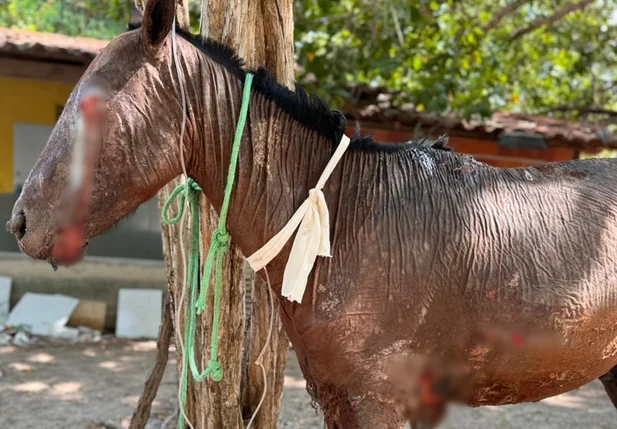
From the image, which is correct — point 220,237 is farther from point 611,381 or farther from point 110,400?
point 110,400

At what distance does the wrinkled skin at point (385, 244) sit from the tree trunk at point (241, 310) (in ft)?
2.23

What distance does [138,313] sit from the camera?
25.8 ft

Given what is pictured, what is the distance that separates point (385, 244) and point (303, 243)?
0.90 feet

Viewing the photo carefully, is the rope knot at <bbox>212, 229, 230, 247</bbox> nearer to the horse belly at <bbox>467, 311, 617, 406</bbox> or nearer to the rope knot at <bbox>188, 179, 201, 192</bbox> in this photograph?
the rope knot at <bbox>188, 179, 201, 192</bbox>

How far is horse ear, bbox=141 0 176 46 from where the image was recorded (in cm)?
175

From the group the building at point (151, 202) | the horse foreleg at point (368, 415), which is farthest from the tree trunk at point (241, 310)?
the building at point (151, 202)

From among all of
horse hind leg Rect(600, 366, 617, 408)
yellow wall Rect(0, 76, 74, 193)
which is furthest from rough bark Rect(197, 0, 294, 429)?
yellow wall Rect(0, 76, 74, 193)

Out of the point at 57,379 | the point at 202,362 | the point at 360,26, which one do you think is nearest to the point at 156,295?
A: the point at 57,379

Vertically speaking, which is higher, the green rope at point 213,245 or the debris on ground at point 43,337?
the green rope at point 213,245

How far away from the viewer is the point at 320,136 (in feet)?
6.81

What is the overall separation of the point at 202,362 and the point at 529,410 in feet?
13.4

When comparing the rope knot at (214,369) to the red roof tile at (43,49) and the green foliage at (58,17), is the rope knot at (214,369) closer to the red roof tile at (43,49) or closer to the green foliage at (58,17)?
the red roof tile at (43,49)

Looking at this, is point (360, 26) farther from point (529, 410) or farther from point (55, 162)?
point (55, 162)

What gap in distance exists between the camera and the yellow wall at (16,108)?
837cm
